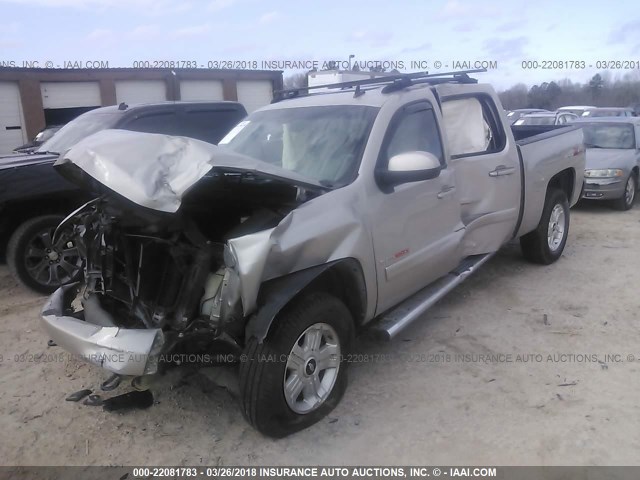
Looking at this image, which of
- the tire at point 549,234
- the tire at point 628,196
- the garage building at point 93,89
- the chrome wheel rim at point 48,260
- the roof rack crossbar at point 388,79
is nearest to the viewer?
the roof rack crossbar at point 388,79

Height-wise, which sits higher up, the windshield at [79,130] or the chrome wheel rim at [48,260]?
the windshield at [79,130]

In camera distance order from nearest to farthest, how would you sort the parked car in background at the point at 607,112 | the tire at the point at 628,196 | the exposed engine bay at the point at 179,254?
the exposed engine bay at the point at 179,254, the tire at the point at 628,196, the parked car in background at the point at 607,112

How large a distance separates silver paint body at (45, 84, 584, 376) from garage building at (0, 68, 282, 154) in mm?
17585

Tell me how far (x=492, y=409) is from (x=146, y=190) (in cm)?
245

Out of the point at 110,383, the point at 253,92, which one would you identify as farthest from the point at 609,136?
the point at 253,92

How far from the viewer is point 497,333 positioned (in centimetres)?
441

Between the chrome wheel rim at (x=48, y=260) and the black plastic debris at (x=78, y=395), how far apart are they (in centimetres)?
218

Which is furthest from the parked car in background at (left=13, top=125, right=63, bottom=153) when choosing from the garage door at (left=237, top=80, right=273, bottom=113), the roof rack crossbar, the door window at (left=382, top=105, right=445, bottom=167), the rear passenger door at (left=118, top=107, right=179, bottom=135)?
the garage door at (left=237, top=80, right=273, bottom=113)

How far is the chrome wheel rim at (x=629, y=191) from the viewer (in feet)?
31.3

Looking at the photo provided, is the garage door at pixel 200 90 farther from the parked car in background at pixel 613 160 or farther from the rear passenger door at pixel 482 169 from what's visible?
the rear passenger door at pixel 482 169

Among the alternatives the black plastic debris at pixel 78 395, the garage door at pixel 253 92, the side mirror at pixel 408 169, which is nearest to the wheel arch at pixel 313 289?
the side mirror at pixel 408 169

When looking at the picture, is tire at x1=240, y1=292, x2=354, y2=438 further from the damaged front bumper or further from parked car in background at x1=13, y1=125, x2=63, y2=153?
parked car in background at x1=13, y1=125, x2=63, y2=153

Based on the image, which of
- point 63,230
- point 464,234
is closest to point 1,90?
point 63,230

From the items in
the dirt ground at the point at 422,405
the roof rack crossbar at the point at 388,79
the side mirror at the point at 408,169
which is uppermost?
the roof rack crossbar at the point at 388,79
